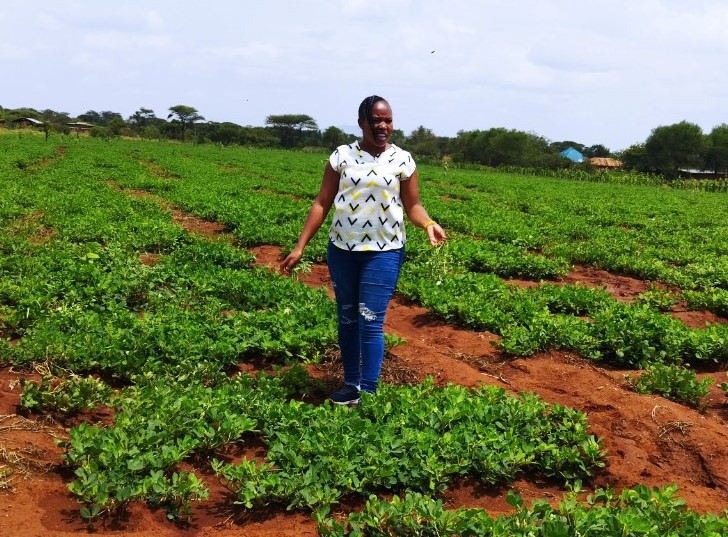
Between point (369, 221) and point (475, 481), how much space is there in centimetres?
183

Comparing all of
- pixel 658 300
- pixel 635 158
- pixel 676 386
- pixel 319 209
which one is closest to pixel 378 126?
pixel 319 209

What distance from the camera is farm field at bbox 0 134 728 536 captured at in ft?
11.4

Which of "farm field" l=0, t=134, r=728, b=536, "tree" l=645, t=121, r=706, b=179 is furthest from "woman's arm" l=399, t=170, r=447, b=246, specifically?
"tree" l=645, t=121, r=706, b=179

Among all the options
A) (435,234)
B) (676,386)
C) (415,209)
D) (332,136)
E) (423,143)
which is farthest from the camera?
(332,136)

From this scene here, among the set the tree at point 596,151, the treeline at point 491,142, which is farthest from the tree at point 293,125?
the tree at point 596,151

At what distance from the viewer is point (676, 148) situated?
7631 centimetres

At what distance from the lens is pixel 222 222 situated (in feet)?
45.4

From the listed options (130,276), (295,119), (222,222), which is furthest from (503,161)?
(130,276)

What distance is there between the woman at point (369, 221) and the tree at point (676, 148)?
7803 cm

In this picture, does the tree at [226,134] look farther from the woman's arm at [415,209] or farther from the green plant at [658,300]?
the woman's arm at [415,209]

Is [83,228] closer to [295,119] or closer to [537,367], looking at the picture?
[537,367]

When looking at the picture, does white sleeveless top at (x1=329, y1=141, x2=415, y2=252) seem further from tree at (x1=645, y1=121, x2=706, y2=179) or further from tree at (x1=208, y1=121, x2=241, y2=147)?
tree at (x1=208, y1=121, x2=241, y2=147)

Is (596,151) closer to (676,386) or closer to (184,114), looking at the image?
(184,114)

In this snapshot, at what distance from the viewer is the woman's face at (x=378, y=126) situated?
4.30 meters
